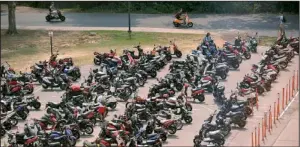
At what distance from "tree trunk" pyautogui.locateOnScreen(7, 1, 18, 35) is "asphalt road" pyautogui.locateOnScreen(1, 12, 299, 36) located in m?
2.68

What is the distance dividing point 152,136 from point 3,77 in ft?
32.6

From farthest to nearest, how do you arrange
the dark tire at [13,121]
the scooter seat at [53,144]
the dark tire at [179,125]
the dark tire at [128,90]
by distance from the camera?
the dark tire at [128,90] < the dark tire at [13,121] < the dark tire at [179,125] < the scooter seat at [53,144]

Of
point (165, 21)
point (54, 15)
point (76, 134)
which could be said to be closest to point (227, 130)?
point (76, 134)

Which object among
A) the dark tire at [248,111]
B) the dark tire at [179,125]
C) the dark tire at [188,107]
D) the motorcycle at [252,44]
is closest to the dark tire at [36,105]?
the dark tire at [188,107]

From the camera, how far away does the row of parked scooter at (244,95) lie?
62.7 ft

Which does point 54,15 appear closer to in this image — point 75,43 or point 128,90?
point 75,43

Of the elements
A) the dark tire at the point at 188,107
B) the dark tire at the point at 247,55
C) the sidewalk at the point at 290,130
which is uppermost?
the dark tire at the point at 247,55

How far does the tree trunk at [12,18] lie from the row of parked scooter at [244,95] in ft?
49.9

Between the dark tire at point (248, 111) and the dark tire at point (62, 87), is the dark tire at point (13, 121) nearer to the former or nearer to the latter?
the dark tire at point (62, 87)

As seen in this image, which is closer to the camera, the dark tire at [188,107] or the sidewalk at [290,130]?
the sidewalk at [290,130]

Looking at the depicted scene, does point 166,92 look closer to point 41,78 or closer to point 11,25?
point 41,78

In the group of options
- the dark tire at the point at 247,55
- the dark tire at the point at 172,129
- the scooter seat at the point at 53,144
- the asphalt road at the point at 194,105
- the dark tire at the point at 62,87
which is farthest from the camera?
the dark tire at the point at 247,55

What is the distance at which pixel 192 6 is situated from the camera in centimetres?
4281

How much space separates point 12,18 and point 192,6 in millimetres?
12833
